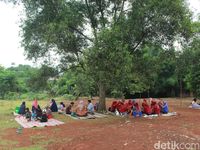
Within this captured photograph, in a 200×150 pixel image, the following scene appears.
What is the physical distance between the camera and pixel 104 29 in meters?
19.4

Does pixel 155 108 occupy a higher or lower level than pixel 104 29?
lower

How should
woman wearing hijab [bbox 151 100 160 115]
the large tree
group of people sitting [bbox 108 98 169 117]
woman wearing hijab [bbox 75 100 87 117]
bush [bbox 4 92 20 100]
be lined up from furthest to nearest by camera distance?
1. bush [bbox 4 92 20 100]
2. woman wearing hijab [bbox 75 100 87 117]
3. woman wearing hijab [bbox 151 100 160 115]
4. group of people sitting [bbox 108 98 169 117]
5. the large tree

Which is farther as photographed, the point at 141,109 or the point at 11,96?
the point at 11,96

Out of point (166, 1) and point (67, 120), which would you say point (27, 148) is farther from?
point (166, 1)

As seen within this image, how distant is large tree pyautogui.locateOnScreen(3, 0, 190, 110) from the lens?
19016 millimetres

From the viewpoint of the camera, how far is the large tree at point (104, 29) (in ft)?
62.4

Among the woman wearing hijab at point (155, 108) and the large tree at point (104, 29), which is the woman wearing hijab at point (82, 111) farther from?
the woman wearing hijab at point (155, 108)

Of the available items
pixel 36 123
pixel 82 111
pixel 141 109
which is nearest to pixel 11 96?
pixel 82 111

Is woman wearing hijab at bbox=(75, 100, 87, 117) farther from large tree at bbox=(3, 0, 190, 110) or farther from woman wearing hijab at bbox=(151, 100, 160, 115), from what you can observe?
woman wearing hijab at bbox=(151, 100, 160, 115)

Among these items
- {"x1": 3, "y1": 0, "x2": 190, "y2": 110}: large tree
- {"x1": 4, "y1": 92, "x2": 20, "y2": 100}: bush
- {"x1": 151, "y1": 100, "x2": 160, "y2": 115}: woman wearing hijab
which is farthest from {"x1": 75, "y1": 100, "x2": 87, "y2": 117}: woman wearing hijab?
{"x1": 4, "y1": 92, "x2": 20, "y2": 100}: bush

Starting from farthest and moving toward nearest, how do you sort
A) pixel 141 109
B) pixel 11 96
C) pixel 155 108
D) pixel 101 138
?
pixel 11 96 < pixel 141 109 < pixel 155 108 < pixel 101 138

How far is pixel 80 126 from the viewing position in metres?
18.5

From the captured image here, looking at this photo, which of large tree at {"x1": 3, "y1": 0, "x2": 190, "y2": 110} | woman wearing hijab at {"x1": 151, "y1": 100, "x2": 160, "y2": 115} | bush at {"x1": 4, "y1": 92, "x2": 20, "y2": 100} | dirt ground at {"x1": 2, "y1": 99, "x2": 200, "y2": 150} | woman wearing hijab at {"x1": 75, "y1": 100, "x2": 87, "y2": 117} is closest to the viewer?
dirt ground at {"x1": 2, "y1": 99, "x2": 200, "y2": 150}

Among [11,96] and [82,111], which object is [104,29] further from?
[11,96]
